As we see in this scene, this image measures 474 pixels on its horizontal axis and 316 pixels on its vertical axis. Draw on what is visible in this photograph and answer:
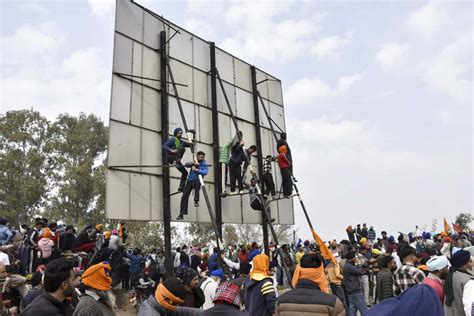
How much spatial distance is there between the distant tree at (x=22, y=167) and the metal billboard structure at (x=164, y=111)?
24.4 m

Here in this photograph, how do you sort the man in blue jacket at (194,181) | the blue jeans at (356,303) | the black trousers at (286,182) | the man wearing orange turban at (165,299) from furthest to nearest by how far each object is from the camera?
the black trousers at (286,182) < the man in blue jacket at (194,181) < the blue jeans at (356,303) < the man wearing orange turban at (165,299)

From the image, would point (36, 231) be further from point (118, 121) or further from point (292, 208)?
point (292, 208)

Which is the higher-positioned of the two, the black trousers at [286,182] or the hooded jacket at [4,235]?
the black trousers at [286,182]

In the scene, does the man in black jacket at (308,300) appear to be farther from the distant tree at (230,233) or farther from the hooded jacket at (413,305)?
the distant tree at (230,233)

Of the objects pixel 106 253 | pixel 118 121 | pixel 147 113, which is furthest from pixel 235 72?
pixel 106 253

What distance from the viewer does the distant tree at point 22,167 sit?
3316cm

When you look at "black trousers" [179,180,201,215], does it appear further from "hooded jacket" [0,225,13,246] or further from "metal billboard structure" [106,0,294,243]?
"hooded jacket" [0,225,13,246]

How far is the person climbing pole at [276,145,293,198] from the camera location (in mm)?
13852

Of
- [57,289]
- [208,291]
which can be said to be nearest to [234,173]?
[208,291]

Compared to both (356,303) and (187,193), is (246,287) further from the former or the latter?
(187,193)

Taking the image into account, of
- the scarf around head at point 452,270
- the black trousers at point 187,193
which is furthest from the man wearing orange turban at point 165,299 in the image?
the black trousers at point 187,193

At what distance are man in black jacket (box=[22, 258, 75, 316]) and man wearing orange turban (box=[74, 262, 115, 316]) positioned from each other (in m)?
0.24

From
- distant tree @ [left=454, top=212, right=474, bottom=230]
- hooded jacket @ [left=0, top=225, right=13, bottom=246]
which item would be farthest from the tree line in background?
hooded jacket @ [left=0, top=225, right=13, bottom=246]

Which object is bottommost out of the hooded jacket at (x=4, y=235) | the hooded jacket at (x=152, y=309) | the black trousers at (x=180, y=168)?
the hooded jacket at (x=152, y=309)
